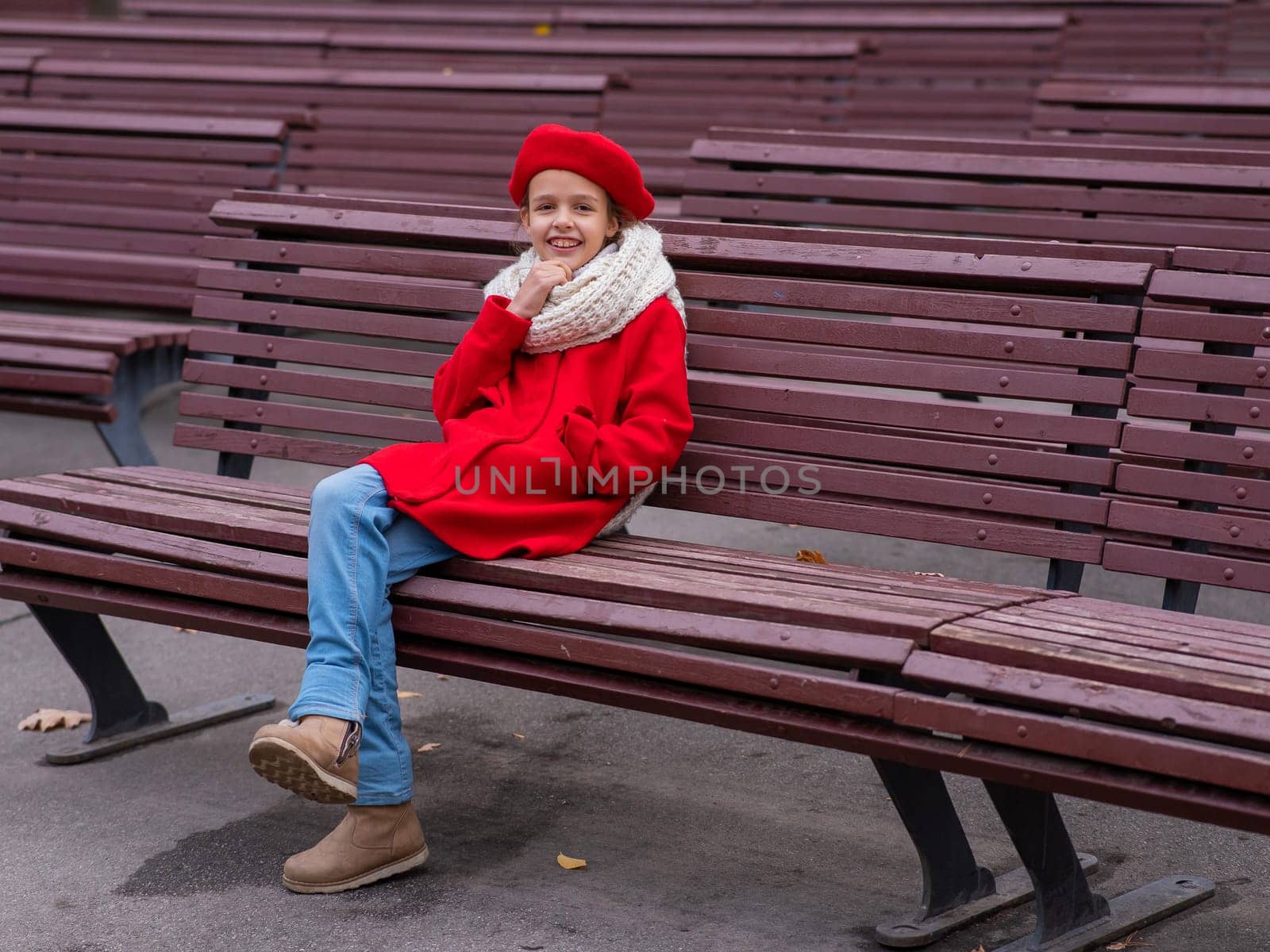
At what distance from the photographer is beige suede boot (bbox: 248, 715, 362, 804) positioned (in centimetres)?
271

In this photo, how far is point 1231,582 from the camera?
10.1ft

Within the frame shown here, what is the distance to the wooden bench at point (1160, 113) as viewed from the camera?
5531 millimetres

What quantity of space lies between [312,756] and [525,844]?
632 mm

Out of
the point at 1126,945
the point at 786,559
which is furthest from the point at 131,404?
the point at 1126,945

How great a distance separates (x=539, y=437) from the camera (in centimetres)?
326

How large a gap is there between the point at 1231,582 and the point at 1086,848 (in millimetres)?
631

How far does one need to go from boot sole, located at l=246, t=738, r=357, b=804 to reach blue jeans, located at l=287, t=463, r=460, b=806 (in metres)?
0.12

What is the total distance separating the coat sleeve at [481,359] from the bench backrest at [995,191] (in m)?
1.59

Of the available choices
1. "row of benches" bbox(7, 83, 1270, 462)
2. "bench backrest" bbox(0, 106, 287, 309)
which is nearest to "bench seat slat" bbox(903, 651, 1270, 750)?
"row of benches" bbox(7, 83, 1270, 462)

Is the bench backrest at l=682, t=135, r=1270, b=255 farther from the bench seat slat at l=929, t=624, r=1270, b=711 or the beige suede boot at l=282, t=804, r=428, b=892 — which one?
the beige suede boot at l=282, t=804, r=428, b=892

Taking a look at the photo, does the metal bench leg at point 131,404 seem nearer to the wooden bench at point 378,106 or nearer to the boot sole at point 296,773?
the wooden bench at point 378,106

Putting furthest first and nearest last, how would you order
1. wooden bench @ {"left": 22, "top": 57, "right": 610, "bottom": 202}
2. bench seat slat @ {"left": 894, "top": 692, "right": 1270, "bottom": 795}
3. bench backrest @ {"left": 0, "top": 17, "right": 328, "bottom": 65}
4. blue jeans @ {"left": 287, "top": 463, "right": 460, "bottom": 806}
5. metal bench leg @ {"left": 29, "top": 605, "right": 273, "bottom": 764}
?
1. bench backrest @ {"left": 0, "top": 17, "right": 328, "bottom": 65}
2. wooden bench @ {"left": 22, "top": 57, "right": 610, "bottom": 202}
3. metal bench leg @ {"left": 29, "top": 605, "right": 273, "bottom": 764}
4. blue jeans @ {"left": 287, "top": 463, "right": 460, "bottom": 806}
5. bench seat slat @ {"left": 894, "top": 692, "right": 1270, "bottom": 795}

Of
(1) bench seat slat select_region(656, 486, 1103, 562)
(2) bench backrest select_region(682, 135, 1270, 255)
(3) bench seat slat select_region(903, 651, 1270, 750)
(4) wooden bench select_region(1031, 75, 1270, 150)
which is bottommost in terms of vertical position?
(3) bench seat slat select_region(903, 651, 1270, 750)

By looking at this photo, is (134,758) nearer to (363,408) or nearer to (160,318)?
(363,408)
